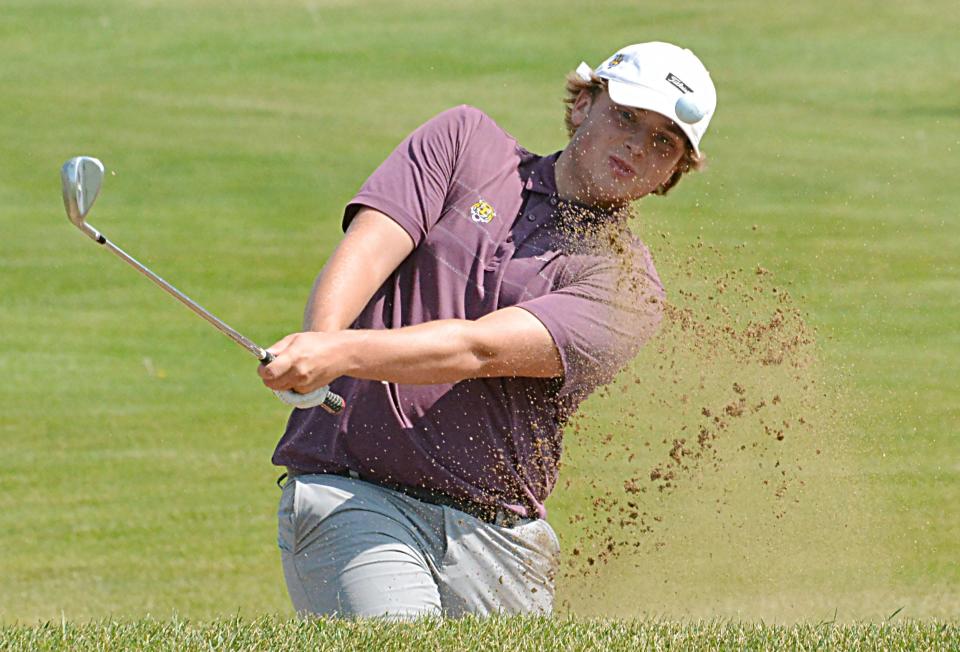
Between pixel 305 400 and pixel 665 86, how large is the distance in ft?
3.84

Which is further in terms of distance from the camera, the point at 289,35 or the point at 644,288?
the point at 289,35

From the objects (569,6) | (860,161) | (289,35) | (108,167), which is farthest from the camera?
(569,6)

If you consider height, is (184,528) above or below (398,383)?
below

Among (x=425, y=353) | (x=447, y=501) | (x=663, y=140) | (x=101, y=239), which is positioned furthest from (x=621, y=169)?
(x=101, y=239)

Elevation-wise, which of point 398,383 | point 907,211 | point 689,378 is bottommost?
point 907,211

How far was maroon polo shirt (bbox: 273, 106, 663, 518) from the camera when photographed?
3557 mm

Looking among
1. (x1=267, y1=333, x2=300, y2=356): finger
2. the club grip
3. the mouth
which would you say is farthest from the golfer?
(x1=267, y1=333, x2=300, y2=356): finger

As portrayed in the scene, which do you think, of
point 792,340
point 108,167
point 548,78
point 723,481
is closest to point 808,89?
point 548,78

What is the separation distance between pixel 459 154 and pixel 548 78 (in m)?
15.9

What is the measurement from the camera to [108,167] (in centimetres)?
1457

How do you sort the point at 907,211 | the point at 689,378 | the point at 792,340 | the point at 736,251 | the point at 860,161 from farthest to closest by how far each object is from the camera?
the point at 860,161 → the point at 907,211 → the point at 736,251 → the point at 689,378 → the point at 792,340

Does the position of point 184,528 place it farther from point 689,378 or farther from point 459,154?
point 459,154

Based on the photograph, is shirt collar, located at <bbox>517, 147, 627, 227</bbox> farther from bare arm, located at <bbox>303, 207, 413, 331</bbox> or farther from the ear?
bare arm, located at <bbox>303, 207, 413, 331</bbox>

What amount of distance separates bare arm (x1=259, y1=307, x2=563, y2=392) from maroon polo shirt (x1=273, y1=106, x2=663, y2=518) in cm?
6
